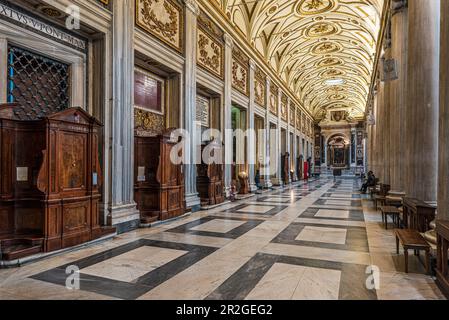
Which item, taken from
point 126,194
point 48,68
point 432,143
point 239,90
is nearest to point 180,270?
point 126,194

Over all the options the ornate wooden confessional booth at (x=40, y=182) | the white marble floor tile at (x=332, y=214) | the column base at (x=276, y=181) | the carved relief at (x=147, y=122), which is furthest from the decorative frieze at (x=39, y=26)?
the column base at (x=276, y=181)

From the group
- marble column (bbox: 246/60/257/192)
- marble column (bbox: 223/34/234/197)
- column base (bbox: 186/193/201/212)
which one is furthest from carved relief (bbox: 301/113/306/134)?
column base (bbox: 186/193/201/212)

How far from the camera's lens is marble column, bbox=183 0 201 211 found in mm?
8852

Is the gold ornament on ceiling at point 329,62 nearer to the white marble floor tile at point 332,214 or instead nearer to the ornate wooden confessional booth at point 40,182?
the white marble floor tile at point 332,214

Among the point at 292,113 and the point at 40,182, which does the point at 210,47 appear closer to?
the point at 40,182

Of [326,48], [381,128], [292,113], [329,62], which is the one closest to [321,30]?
[326,48]

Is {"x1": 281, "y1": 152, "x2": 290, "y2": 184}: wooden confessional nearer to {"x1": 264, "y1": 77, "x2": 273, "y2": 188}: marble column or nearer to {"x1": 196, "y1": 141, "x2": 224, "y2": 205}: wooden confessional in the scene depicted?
{"x1": 264, "y1": 77, "x2": 273, "y2": 188}: marble column

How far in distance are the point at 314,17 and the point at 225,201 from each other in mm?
11984

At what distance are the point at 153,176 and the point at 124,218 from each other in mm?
1497

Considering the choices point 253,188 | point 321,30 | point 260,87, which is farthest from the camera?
point 321,30

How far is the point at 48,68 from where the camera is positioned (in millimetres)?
5512

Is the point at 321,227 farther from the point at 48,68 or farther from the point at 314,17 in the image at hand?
the point at 314,17

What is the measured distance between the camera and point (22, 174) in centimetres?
470

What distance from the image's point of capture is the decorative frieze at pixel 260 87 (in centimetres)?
1608
